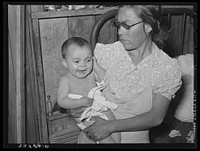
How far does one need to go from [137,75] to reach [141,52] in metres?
0.09

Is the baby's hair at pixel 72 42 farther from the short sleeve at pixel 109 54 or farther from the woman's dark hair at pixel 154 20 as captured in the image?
the woman's dark hair at pixel 154 20

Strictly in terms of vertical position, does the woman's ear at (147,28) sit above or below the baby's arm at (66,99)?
above

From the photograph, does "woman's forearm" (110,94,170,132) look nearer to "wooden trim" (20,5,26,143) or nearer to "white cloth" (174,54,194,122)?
A: "white cloth" (174,54,194,122)

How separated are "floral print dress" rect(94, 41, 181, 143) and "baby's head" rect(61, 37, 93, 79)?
0.13 ft

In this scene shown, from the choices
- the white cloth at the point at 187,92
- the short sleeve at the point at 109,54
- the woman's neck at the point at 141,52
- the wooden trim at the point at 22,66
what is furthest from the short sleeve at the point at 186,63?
the wooden trim at the point at 22,66

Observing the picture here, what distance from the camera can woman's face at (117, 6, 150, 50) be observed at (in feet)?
3.83

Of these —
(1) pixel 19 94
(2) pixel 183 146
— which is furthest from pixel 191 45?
(1) pixel 19 94

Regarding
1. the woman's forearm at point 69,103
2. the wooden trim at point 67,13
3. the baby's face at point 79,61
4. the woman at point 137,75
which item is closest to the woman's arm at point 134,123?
the woman at point 137,75

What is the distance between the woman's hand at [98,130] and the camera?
3.99 feet

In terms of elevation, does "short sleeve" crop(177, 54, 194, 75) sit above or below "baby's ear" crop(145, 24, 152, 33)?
below

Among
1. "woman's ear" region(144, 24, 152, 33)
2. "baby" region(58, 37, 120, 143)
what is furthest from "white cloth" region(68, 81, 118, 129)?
"woman's ear" region(144, 24, 152, 33)

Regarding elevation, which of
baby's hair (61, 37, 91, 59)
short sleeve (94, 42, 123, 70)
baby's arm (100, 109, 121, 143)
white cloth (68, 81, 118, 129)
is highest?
baby's hair (61, 37, 91, 59)

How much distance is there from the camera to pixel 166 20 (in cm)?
121

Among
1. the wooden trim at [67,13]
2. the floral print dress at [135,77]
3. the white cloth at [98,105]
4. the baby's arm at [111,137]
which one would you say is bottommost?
the baby's arm at [111,137]
